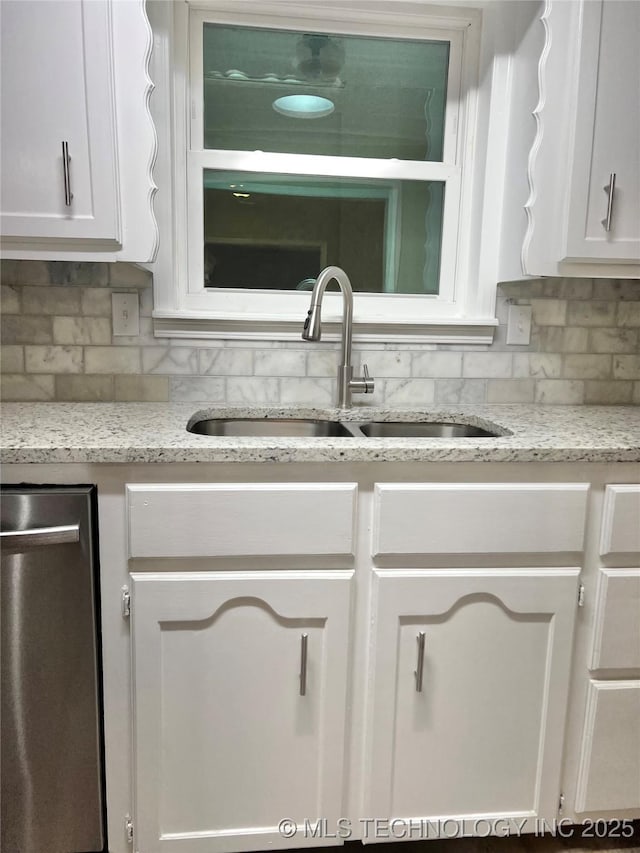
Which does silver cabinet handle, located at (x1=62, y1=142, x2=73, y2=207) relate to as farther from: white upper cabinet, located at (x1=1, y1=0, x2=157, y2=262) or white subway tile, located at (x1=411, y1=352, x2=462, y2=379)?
white subway tile, located at (x1=411, y1=352, x2=462, y2=379)

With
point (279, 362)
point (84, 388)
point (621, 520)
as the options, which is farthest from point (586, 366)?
point (84, 388)

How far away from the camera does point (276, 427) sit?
1659 millimetres

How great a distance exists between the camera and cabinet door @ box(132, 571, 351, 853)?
3.93ft

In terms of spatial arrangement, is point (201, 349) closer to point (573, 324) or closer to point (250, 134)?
point (250, 134)

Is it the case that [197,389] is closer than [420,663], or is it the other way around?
[420,663]

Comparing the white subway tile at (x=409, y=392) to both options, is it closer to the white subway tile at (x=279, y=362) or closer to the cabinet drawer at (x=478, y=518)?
the white subway tile at (x=279, y=362)

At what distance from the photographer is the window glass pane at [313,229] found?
5.66ft

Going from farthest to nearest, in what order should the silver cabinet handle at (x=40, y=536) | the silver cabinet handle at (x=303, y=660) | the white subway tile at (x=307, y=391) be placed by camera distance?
1. the white subway tile at (x=307, y=391)
2. the silver cabinet handle at (x=303, y=660)
3. the silver cabinet handle at (x=40, y=536)

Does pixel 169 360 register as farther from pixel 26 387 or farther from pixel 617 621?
pixel 617 621

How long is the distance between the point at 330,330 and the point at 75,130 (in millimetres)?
774

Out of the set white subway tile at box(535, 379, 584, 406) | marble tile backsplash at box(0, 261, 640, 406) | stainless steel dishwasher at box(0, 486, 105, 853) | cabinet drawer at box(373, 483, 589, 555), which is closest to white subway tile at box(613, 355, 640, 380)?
marble tile backsplash at box(0, 261, 640, 406)

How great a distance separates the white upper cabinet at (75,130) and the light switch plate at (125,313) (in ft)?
0.88

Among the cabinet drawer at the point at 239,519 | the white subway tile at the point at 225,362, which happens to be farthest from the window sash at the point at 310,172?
the cabinet drawer at the point at 239,519

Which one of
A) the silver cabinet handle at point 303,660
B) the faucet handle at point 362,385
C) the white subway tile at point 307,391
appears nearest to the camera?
the silver cabinet handle at point 303,660
